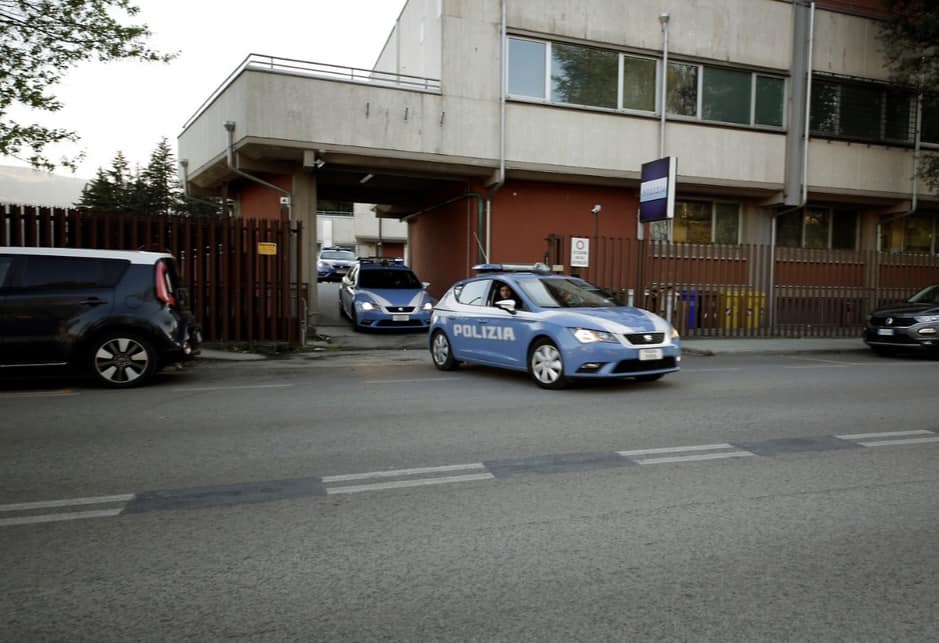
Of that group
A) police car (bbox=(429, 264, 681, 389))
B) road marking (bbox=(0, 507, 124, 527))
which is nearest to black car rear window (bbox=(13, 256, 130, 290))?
police car (bbox=(429, 264, 681, 389))

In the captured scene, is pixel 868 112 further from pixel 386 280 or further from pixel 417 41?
pixel 386 280

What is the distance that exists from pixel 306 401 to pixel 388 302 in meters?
8.13

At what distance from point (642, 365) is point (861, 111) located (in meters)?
16.7

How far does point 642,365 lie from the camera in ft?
29.9

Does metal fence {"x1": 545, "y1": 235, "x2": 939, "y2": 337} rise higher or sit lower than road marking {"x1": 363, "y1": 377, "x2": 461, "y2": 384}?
higher

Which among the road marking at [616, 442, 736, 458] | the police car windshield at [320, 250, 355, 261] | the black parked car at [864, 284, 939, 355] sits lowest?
the road marking at [616, 442, 736, 458]

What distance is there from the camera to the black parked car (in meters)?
14.2

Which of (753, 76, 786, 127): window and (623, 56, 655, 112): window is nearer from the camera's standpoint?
(623, 56, 655, 112): window

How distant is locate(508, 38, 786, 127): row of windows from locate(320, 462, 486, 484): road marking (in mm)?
13678

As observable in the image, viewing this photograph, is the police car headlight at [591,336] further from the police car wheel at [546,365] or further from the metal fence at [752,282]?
the metal fence at [752,282]

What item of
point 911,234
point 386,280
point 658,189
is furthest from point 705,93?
point 386,280

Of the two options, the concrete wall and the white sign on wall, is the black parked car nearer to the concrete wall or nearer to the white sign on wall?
the white sign on wall

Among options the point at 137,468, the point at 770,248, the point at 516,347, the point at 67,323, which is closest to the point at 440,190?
the point at 770,248

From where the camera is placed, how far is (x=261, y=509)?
14.5ft
